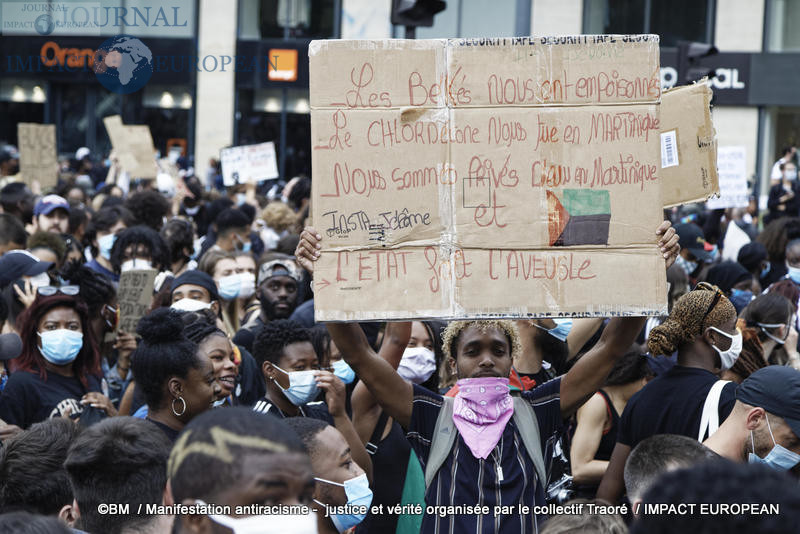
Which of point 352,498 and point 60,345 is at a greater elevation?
point 60,345

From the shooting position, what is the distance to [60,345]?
5.06m

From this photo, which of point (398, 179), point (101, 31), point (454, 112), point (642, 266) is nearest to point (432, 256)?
point (398, 179)

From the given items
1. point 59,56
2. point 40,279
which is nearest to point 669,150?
point 40,279

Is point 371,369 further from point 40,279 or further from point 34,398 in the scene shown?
point 40,279

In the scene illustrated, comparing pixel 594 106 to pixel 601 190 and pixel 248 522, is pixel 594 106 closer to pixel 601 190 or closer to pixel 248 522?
pixel 601 190

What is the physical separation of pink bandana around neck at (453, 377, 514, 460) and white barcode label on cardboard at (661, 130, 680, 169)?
125 cm

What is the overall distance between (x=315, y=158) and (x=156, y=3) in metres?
20.6

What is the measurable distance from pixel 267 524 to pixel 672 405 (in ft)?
7.85

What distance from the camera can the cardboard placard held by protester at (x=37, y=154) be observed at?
11.5 m

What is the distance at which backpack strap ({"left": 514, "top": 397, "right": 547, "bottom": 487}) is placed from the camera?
3.57 metres

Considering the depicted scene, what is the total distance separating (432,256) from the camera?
350 cm

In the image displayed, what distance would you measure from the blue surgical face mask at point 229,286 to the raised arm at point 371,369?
388 cm

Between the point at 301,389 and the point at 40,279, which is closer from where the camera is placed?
the point at 301,389

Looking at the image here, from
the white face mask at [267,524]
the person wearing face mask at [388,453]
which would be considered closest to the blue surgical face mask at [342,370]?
the person wearing face mask at [388,453]
